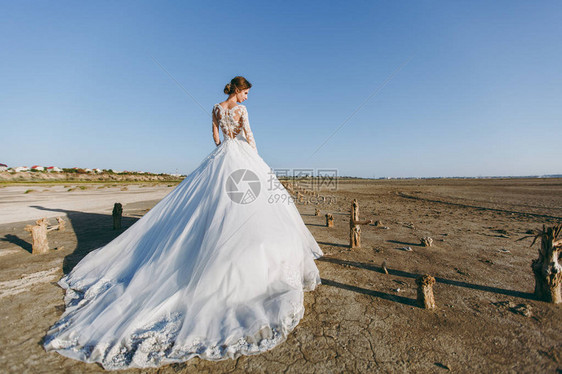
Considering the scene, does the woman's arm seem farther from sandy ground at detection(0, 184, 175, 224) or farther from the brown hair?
sandy ground at detection(0, 184, 175, 224)

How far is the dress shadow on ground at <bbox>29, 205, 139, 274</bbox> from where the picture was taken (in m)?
6.24

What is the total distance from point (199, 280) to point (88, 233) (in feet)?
27.4

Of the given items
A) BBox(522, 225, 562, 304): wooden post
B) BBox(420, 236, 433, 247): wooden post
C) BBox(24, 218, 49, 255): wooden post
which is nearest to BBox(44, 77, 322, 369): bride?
BBox(24, 218, 49, 255): wooden post

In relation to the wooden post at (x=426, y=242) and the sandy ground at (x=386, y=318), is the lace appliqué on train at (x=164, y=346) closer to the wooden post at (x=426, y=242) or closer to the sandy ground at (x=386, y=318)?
the sandy ground at (x=386, y=318)

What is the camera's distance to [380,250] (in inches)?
279

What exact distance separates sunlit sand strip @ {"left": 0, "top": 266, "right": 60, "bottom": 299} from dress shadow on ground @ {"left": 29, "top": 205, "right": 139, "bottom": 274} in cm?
29

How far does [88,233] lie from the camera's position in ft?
29.2

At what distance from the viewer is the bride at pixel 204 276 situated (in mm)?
2855

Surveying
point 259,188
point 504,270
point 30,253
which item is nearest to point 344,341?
point 259,188

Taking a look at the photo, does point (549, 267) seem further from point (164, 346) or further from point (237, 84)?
point (237, 84)

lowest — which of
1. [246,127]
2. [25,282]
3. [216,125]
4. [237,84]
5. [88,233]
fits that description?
[25,282]

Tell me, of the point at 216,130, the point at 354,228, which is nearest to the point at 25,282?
the point at 216,130

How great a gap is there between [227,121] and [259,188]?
176 centimetres

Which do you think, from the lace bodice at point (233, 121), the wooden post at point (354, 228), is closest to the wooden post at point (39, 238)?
the lace bodice at point (233, 121)
